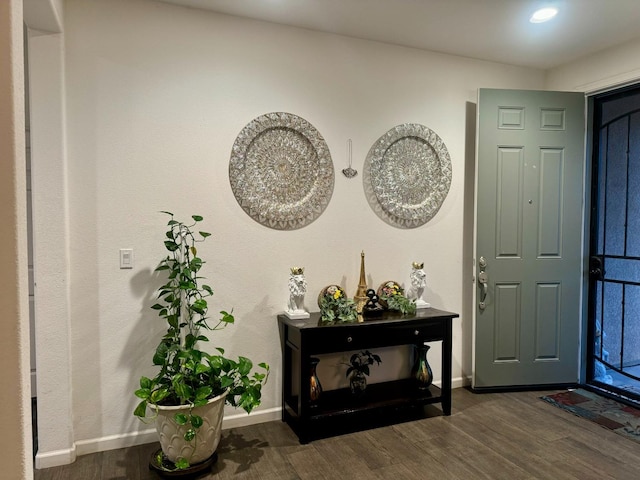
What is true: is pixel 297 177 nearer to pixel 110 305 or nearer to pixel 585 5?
pixel 110 305

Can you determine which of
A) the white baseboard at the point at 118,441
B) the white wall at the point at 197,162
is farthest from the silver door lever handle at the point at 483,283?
the white baseboard at the point at 118,441

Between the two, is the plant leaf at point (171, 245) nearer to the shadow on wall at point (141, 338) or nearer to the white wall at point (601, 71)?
the shadow on wall at point (141, 338)

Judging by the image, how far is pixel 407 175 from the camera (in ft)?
10.7

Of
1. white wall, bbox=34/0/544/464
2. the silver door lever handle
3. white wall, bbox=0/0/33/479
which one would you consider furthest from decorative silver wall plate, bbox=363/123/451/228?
white wall, bbox=0/0/33/479

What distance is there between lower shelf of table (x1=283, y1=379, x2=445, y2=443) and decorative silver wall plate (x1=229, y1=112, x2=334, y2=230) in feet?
3.89

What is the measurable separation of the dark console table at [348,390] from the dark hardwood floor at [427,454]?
0.13 m

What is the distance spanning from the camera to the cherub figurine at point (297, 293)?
9.07 ft

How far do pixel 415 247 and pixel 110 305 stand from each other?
213 cm

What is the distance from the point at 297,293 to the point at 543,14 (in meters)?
2.32

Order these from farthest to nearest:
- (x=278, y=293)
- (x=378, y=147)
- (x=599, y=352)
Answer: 1. (x=599, y=352)
2. (x=378, y=147)
3. (x=278, y=293)

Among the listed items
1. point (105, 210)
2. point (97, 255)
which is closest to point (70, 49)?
point (105, 210)

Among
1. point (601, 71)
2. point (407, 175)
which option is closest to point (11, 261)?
point (407, 175)

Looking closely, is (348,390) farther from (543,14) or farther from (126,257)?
(543,14)

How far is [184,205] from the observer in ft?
8.73
